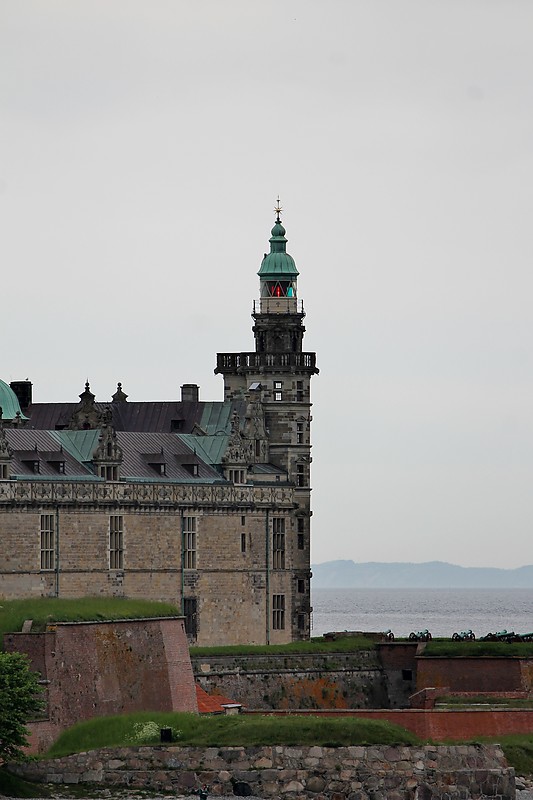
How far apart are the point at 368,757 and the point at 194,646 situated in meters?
23.6

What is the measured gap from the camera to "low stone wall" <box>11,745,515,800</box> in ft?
340

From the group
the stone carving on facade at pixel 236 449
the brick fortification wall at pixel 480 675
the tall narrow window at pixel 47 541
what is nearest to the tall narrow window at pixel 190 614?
the stone carving on facade at pixel 236 449

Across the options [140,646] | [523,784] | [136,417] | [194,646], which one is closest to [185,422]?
[136,417]

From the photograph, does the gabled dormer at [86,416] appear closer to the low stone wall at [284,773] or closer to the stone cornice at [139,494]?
the stone cornice at [139,494]

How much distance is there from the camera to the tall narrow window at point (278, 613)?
13325 cm

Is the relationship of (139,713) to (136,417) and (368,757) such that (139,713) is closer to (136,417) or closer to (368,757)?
(368,757)

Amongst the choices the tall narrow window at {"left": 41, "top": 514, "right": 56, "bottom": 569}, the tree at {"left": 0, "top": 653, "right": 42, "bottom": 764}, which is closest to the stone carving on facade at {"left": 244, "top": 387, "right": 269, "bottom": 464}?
the tall narrow window at {"left": 41, "top": 514, "right": 56, "bottom": 569}

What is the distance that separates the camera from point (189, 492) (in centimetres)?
12825

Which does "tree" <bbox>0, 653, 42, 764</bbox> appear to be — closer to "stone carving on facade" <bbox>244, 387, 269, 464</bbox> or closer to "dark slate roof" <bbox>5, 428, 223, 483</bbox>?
"dark slate roof" <bbox>5, 428, 223, 483</bbox>

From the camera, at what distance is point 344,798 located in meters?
103

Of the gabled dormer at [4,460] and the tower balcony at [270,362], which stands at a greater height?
the tower balcony at [270,362]

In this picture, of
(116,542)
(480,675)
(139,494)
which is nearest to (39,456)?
(116,542)

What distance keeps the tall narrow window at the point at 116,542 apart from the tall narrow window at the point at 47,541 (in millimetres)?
3991

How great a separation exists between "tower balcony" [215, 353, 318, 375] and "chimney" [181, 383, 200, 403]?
1.74 metres
